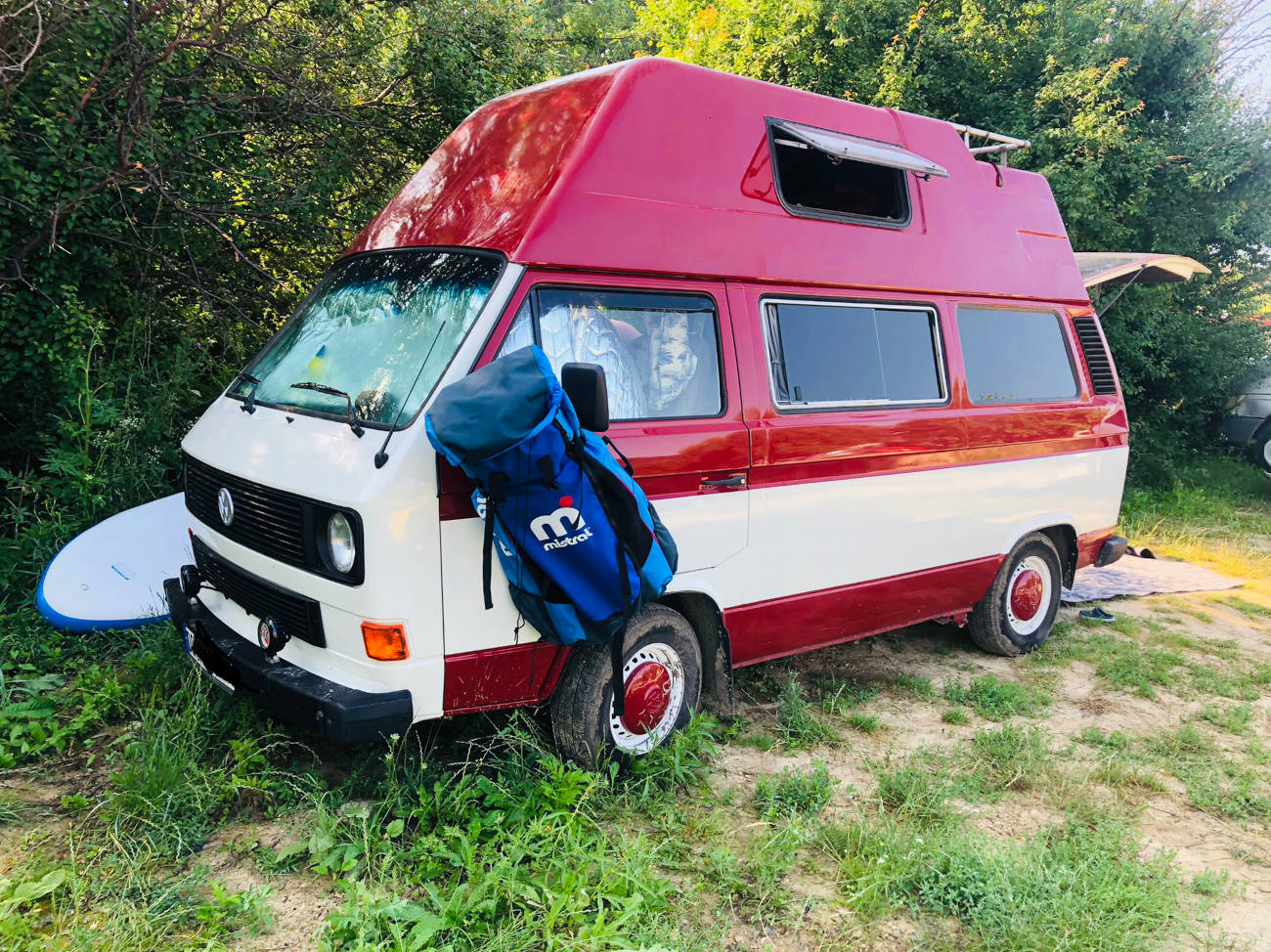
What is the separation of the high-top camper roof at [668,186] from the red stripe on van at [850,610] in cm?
158

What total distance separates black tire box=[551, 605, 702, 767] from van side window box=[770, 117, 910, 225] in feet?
7.00

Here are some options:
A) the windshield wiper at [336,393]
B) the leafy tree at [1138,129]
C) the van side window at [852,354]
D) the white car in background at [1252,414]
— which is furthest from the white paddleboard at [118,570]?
the white car in background at [1252,414]

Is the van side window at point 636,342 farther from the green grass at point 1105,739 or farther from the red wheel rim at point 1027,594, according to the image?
the red wheel rim at point 1027,594

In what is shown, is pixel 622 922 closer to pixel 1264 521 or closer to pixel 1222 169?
pixel 1264 521

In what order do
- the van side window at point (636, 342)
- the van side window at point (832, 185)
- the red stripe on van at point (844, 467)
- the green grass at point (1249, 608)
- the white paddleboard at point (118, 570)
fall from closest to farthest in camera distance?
the red stripe on van at point (844, 467)
the van side window at point (636, 342)
the van side window at point (832, 185)
the white paddleboard at point (118, 570)
the green grass at point (1249, 608)

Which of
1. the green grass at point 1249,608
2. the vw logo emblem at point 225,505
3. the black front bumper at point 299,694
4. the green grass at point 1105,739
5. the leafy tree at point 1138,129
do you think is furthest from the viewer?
the leafy tree at point 1138,129

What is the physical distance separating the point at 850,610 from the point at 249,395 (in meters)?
3.13

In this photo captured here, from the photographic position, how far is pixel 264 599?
345 centimetres

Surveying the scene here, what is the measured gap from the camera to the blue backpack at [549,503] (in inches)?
112

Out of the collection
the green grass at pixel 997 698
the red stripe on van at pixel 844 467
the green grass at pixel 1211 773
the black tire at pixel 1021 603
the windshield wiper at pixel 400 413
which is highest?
the windshield wiper at pixel 400 413

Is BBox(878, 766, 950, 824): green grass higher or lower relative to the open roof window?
lower

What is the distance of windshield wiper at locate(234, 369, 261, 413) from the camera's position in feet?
12.3

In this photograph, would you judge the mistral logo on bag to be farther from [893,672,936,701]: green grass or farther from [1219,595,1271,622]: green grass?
[1219,595,1271,622]: green grass

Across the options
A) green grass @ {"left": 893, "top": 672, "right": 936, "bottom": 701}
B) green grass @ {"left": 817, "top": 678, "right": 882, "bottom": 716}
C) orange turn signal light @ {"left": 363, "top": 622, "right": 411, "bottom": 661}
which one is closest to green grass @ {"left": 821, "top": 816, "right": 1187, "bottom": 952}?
green grass @ {"left": 817, "top": 678, "right": 882, "bottom": 716}
